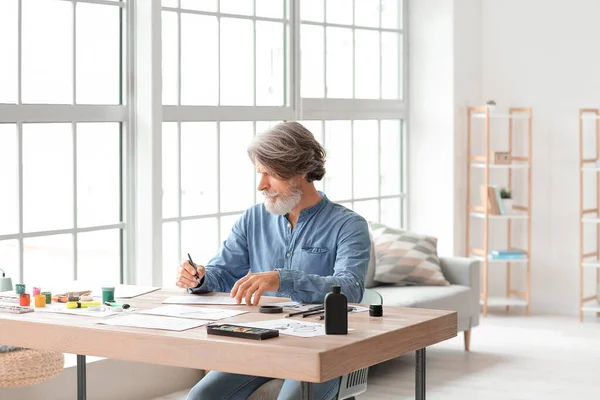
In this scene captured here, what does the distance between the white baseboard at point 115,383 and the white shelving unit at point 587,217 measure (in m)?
3.24

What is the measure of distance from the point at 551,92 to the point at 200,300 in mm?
4904

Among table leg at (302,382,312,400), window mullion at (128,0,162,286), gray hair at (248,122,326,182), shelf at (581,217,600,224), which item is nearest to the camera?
table leg at (302,382,312,400)

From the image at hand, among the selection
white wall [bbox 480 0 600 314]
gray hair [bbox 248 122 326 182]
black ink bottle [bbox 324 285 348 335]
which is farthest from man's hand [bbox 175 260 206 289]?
white wall [bbox 480 0 600 314]

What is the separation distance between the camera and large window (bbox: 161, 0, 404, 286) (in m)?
5.70

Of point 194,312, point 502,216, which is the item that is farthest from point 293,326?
point 502,216

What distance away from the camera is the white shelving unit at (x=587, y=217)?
738 centimetres

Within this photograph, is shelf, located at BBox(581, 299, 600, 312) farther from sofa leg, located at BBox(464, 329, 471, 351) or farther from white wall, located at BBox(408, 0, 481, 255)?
sofa leg, located at BBox(464, 329, 471, 351)

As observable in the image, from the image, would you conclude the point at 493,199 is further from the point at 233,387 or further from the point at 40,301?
A: the point at 40,301

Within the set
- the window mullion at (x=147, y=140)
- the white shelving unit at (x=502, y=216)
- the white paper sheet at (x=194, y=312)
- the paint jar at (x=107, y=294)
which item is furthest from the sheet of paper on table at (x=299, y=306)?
the white shelving unit at (x=502, y=216)

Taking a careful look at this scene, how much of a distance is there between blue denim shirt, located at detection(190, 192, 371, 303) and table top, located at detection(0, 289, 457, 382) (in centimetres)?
21

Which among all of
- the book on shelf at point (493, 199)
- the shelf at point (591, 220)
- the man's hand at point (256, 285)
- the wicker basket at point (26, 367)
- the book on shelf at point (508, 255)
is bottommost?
the wicker basket at point (26, 367)

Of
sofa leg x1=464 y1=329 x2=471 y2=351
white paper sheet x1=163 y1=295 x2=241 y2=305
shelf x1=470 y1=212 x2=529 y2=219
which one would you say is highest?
shelf x1=470 y1=212 x2=529 y2=219

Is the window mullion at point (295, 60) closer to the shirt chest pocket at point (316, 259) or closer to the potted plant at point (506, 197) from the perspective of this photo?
the potted plant at point (506, 197)

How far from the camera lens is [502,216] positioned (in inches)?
298
